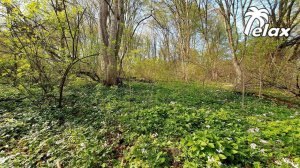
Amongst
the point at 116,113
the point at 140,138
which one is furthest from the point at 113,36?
the point at 140,138

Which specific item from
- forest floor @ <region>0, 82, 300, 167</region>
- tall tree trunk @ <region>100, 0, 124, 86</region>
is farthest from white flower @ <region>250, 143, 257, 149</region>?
tall tree trunk @ <region>100, 0, 124, 86</region>

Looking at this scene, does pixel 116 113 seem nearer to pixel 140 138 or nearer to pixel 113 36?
pixel 140 138

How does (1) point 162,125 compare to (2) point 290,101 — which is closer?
(1) point 162,125

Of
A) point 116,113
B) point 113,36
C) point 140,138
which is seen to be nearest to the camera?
point 140,138

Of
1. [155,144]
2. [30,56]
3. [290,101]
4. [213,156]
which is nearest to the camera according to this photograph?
[213,156]

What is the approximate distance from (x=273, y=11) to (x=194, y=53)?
20.5 feet

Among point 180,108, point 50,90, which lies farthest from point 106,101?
point 180,108

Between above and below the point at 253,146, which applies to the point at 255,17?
above

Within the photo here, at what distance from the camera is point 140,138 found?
308 cm

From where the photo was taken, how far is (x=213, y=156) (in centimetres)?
209

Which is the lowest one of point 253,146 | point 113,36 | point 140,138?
point 140,138

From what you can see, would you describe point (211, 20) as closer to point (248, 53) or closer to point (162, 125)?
point (248, 53)

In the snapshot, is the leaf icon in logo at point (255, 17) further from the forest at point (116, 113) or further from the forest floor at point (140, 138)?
the forest floor at point (140, 138)

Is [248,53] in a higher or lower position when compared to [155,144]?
higher
